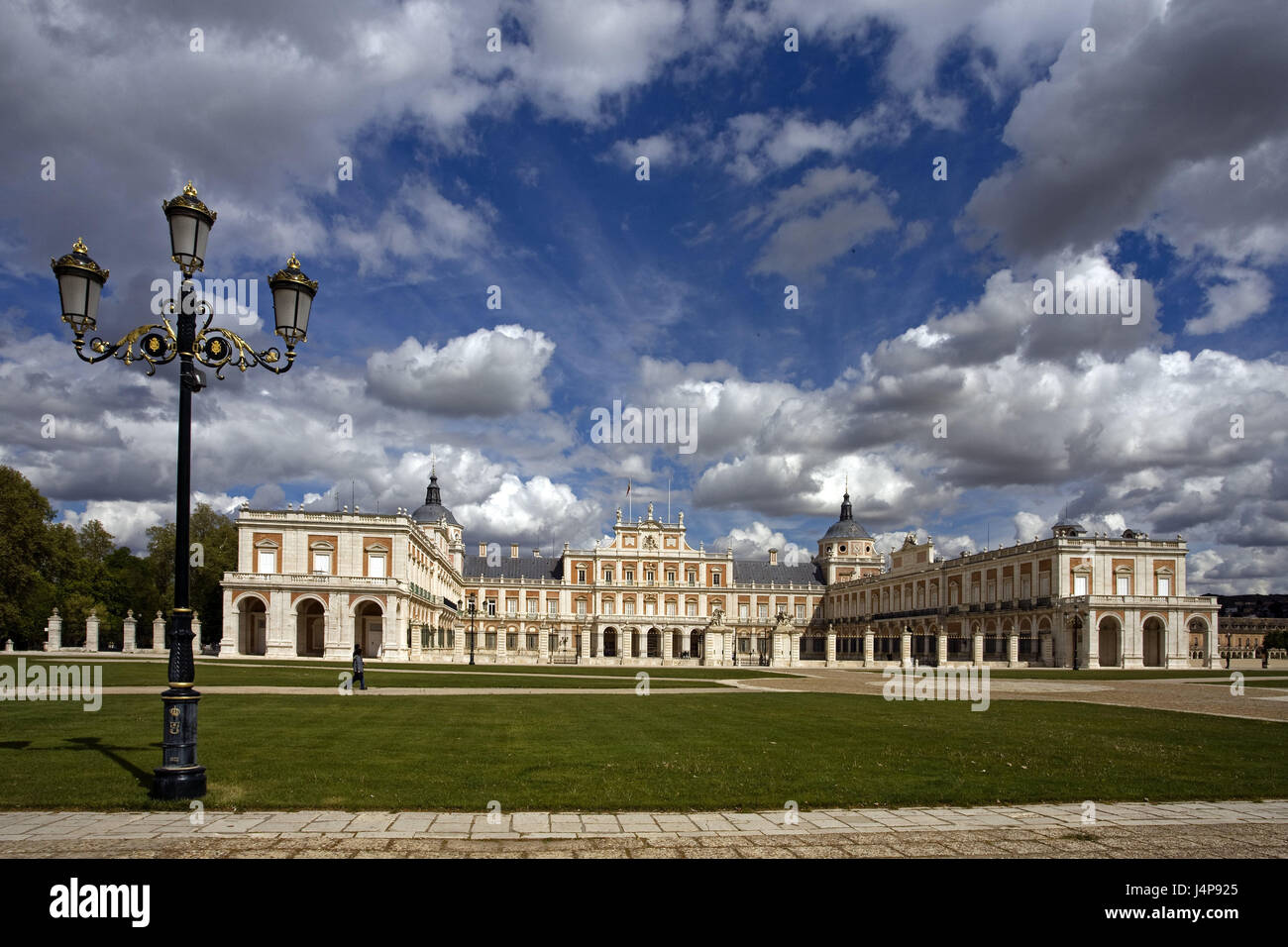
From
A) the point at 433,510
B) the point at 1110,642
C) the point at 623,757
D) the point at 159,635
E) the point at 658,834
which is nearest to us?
the point at 658,834

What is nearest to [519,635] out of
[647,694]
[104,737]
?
[647,694]

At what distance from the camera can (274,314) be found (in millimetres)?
10406

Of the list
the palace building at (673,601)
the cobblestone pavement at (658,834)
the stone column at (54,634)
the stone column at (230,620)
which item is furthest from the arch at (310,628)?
the cobblestone pavement at (658,834)

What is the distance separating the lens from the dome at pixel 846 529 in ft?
339

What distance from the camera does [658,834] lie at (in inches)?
295

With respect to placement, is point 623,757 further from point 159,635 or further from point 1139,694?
point 159,635

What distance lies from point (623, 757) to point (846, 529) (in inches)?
3755

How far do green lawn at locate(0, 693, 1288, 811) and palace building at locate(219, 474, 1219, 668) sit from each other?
125ft

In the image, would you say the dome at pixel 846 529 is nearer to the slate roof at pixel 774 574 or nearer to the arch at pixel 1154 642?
the slate roof at pixel 774 574

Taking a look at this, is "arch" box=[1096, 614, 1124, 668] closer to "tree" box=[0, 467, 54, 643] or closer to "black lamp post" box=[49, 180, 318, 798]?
"black lamp post" box=[49, 180, 318, 798]

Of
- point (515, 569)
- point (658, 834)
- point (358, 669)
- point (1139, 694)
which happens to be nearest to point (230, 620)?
point (358, 669)

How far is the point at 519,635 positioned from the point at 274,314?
81.9m

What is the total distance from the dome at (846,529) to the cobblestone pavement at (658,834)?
317ft

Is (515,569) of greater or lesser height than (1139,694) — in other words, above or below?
above
